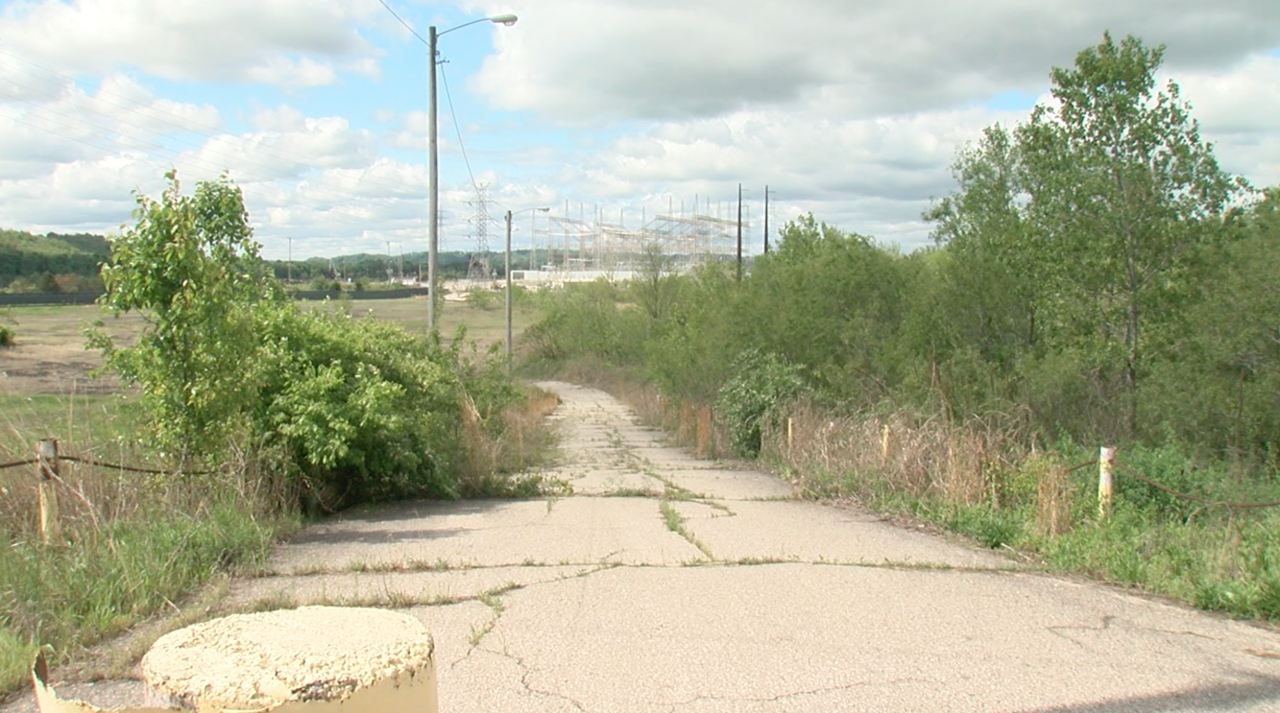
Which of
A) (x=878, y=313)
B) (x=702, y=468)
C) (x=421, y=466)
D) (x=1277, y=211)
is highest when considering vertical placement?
(x=1277, y=211)

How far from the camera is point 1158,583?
25.3 feet

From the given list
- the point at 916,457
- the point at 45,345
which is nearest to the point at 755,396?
the point at 916,457

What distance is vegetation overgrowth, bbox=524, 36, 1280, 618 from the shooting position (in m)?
11.0

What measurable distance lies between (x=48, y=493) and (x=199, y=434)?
2440 mm

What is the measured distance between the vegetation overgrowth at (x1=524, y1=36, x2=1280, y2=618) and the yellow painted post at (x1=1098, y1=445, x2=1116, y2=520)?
15 cm

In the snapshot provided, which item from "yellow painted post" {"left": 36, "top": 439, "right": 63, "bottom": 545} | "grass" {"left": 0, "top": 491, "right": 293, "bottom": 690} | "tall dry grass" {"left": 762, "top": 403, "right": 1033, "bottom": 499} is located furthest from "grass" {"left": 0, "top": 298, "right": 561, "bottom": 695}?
"tall dry grass" {"left": 762, "top": 403, "right": 1033, "bottom": 499}

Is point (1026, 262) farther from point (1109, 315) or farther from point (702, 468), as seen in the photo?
point (702, 468)

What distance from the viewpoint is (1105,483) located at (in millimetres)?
9539

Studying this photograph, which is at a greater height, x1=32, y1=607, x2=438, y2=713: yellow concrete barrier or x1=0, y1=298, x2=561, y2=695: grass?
x1=32, y1=607, x2=438, y2=713: yellow concrete barrier

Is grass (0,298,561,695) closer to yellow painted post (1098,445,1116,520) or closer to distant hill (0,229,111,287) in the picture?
yellow painted post (1098,445,1116,520)

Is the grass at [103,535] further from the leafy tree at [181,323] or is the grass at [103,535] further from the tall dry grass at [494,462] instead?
the tall dry grass at [494,462]

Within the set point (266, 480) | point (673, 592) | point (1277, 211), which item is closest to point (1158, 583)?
point (673, 592)

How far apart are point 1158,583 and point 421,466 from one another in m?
8.77

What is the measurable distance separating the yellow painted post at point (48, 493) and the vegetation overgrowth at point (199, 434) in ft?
0.42
